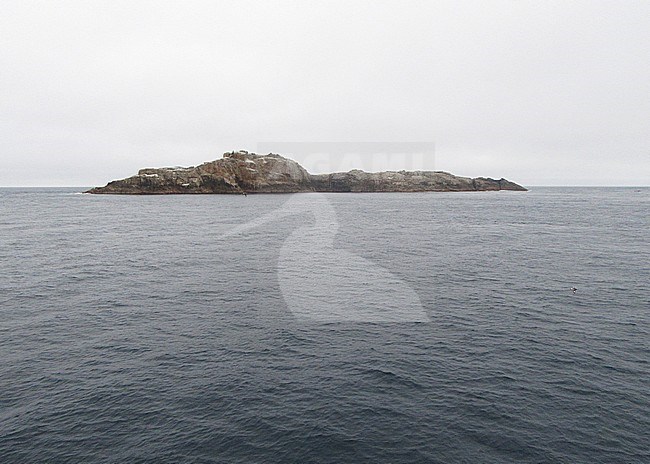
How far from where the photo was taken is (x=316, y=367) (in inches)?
945

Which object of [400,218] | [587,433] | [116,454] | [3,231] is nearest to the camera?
[116,454]

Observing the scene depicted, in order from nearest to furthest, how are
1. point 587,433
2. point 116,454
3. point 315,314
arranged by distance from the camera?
point 116,454 < point 587,433 < point 315,314

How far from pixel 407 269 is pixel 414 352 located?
2305 cm

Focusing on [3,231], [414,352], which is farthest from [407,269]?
[3,231]

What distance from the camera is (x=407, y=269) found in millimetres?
48312

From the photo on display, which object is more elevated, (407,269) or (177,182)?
(177,182)

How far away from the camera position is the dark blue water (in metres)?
17.5

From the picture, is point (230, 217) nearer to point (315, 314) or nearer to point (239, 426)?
point (315, 314)

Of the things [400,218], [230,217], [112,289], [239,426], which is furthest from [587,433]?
[230,217]

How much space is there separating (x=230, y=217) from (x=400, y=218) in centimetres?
4606

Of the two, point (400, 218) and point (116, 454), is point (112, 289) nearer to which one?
point (116, 454)

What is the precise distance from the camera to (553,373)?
76.1ft

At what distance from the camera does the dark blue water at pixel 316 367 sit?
17.5m

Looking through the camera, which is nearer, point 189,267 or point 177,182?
point 189,267
